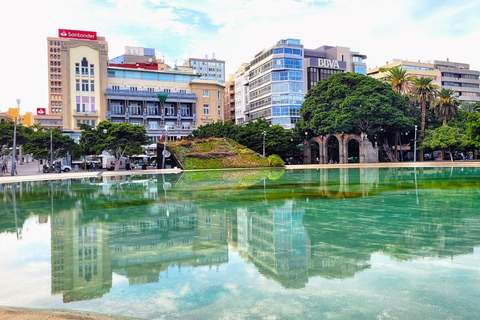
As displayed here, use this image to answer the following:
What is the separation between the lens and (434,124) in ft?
220

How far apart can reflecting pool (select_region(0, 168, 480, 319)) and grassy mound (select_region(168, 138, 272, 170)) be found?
37547mm

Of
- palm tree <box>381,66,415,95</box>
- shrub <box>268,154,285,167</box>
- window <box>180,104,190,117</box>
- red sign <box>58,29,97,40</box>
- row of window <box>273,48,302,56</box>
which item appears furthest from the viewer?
window <box>180,104,190,117</box>

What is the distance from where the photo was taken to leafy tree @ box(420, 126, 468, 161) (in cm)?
5806

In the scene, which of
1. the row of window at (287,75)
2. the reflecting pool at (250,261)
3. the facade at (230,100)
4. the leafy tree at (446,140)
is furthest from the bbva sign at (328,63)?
the reflecting pool at (250,261)

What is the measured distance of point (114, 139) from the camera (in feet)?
158

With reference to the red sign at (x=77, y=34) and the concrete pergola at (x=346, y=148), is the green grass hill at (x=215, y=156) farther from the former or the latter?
the red sign at (x=77, y=34)

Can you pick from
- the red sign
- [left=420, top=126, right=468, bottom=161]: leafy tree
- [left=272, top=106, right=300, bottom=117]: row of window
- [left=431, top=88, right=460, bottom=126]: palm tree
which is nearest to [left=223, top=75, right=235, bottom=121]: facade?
Result: [left=272, top=106, right=300, bottom=117]: row of window

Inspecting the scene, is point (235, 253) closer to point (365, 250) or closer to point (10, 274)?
point (365, 250)

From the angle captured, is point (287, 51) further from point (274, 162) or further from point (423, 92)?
point (274, 162)

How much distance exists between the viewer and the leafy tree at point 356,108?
5803cm

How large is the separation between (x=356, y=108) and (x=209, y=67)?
97.0m

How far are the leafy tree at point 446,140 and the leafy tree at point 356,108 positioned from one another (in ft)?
11.8

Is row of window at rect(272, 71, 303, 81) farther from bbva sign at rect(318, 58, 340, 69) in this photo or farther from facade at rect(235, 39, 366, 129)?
bbva sign at rect(318, 58, 340, 69)

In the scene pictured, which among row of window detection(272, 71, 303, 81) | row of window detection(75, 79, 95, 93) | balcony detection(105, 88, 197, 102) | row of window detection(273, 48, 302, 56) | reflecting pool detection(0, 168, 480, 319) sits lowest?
reflecting pool detection(0, 168, 480, 319)
